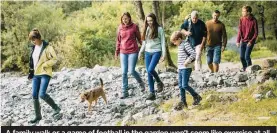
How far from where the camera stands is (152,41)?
9.19 metres

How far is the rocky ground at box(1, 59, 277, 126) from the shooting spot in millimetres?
8727

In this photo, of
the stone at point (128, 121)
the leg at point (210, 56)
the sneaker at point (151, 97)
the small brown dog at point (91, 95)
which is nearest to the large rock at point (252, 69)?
the leg at point (210, 56)

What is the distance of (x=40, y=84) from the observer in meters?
8.61

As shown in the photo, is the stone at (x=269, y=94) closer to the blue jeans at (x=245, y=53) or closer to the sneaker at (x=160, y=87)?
the sneaker at (x=160, y=87)

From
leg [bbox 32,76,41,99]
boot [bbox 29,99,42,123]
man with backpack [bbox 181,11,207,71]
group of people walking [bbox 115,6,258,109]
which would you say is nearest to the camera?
group of people walking [bbox 115,6,258,109]

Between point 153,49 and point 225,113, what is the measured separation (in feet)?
5.48

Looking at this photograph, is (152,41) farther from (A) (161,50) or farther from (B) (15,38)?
(B) (15,38)

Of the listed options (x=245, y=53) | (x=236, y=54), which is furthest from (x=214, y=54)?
(x=236, y=54)

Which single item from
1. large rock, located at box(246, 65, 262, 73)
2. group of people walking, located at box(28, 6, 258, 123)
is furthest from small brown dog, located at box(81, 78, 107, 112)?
large rock, located at box(246, 65, 262, 73)

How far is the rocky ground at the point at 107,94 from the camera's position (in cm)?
873

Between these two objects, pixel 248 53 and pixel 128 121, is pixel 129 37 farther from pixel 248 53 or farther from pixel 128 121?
pixel 248 53

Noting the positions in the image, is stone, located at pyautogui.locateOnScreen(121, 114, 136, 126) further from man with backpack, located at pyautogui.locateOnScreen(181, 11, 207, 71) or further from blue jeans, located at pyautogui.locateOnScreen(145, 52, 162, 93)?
man with backpack, located at pyautogui.locateOnScreen(181, 11, 207, 71)

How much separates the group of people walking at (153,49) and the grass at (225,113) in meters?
0.28

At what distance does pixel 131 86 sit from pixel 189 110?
231cm
